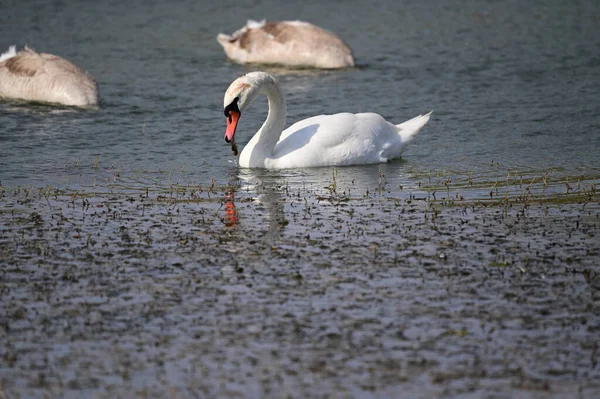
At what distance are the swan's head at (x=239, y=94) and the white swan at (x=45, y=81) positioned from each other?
13.4ft

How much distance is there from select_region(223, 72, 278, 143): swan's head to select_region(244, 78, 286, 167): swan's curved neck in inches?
2.2

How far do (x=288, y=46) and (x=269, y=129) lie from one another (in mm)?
7063

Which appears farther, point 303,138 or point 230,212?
point 303,138

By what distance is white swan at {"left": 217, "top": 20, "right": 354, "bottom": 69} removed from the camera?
18297 millimetres

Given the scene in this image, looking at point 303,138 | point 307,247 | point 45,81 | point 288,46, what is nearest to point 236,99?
point 303,138

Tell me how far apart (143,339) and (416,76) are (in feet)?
37.4

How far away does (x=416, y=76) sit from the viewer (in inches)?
676

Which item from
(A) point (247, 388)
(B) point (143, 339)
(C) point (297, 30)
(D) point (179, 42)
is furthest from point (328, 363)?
(D) point (179, 42)

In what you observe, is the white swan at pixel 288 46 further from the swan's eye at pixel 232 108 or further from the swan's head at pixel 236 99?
the swan's eye at pixel 232 108

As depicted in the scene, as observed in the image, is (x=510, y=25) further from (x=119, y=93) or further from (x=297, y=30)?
(x=119, y=93)

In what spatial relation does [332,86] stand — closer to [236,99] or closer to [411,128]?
[411,128]

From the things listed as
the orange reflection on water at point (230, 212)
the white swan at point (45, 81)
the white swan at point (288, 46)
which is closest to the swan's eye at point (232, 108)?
the orange reflection on water at point (230, 212)

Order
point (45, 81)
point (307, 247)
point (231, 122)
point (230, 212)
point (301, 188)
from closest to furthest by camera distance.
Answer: point (307, 247), point (230, 212), point (301, 188), point (231, 122), point (45, 81)

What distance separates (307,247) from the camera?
8.45 meters
